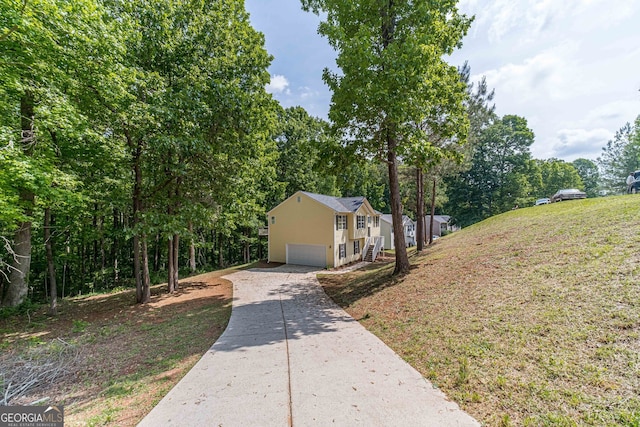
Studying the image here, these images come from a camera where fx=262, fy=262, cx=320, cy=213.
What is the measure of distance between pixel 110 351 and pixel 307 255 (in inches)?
593

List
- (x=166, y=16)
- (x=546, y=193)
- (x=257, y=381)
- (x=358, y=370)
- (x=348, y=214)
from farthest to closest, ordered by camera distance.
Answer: (x=546, y=193), (x=348, y=214), (x=166, y=16), (x=358, y=370), (x=257, y=381)

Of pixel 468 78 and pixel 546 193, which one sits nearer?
pixel 468 78

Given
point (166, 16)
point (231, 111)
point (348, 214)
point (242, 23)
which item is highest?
point (242, 23)

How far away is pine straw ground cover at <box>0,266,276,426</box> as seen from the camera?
4152 mm

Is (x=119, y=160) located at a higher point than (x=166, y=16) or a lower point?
lower

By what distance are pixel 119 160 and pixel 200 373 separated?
895 cm

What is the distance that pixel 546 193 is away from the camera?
46.2 meters

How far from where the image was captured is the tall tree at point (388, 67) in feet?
28.1

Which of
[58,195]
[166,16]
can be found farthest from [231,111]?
[58,195]

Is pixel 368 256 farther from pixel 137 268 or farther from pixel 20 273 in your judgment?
pixel 20 273

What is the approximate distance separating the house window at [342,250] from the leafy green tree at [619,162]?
149ft

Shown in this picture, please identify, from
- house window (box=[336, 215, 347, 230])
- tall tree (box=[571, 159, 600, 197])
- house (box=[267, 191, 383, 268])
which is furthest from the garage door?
tall tree (box=[571, 159, 600, 197])

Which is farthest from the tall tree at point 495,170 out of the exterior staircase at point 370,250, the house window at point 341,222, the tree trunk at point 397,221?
the tree trunk at point 397,221

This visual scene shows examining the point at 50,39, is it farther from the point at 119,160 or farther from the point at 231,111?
the point at 231,111
